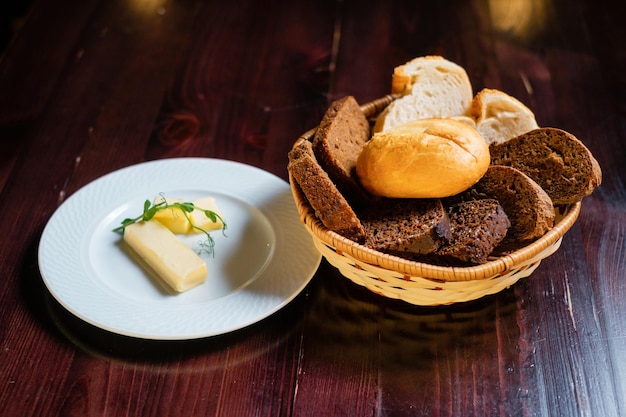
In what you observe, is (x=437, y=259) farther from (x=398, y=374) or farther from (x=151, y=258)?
(x=151, y=258)

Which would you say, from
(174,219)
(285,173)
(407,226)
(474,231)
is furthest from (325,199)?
(285,173)

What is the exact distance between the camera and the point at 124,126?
179 cm

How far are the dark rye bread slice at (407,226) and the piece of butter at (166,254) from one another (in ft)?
1.04

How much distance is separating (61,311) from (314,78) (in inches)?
40.0

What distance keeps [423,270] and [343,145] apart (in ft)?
1.21

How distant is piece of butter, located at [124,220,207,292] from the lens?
1.25m

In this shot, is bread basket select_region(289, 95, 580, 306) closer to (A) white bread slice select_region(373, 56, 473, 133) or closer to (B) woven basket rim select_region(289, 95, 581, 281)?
(B) woven basket rim select_region(289, 95, 581, 281)

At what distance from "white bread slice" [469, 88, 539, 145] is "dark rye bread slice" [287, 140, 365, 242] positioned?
1.40 ft

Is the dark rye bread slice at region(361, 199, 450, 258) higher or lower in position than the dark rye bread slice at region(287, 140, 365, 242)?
lower

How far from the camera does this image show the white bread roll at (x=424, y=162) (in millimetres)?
1192

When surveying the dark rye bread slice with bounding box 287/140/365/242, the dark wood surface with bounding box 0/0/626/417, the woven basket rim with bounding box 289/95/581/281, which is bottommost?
the dark wood surface with bounding box 0/0/626/417

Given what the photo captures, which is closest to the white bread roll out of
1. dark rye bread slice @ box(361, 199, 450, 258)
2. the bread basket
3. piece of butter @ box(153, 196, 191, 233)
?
dark rye bread slice @ box(361, 199, 450, 258)

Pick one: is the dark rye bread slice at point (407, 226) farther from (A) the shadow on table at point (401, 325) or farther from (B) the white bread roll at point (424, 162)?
(A) the shadow on table at point (401, 325)

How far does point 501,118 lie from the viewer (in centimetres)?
145
